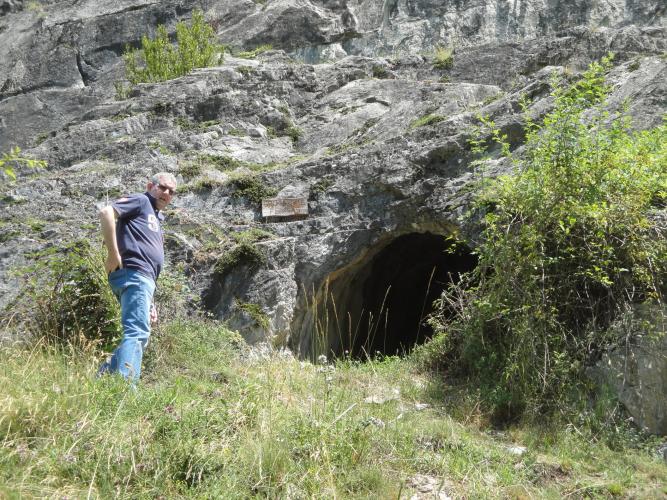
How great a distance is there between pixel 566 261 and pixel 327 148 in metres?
5.06

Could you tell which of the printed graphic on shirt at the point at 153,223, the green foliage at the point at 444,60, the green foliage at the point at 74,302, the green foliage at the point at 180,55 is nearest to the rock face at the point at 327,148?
the green foliage at the point at 444,60

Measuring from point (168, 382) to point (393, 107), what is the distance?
6782mm

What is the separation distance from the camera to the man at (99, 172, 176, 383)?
4739 millimetres

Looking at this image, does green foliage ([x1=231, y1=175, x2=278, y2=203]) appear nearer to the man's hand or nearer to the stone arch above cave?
the stone arch above cave

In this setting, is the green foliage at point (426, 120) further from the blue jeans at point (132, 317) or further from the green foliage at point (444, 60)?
the blue jeans at point (132, 317)

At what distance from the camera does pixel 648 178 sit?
A: 18.4 ft

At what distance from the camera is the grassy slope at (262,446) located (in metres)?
3.44

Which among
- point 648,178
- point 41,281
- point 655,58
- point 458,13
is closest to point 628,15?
point 458,13

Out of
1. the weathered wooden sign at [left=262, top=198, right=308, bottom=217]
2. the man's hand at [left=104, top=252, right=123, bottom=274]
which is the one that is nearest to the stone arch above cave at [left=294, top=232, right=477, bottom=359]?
the weathered wooden sign at [left=262, top=198, right=308, bottom=217]

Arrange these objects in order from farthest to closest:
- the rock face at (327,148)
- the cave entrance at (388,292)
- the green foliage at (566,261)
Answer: the cave entrance at (388,292), the rock face at (327,148), the green foliage at (566,261)

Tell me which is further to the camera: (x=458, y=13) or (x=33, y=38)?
(x=33, y=38)

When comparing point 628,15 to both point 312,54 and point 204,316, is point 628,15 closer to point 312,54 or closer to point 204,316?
point 312,54

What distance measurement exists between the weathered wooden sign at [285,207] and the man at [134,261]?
9.17ft

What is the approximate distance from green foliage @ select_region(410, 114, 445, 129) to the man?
4497 millimetres
